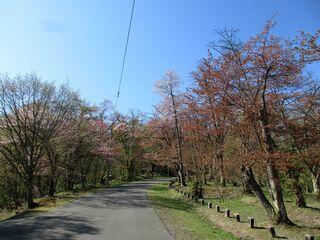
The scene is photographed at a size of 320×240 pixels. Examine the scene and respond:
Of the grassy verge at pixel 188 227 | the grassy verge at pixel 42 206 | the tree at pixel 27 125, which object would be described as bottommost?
the grassy verge at pixel 188 227

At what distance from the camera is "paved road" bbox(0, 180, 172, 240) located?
11.8 m

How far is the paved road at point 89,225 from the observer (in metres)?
11.8

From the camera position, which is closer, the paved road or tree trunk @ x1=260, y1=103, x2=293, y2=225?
the paved road

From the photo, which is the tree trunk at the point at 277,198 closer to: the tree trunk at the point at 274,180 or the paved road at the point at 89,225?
the tree trunk at the point at 274,180

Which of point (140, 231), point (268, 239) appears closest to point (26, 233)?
point (140, 231)

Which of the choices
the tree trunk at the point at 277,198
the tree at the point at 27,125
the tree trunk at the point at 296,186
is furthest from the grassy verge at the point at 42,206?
the tree trunk at the point at 296,186

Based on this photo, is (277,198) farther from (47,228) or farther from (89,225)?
(47,228)

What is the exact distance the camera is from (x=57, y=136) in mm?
26828

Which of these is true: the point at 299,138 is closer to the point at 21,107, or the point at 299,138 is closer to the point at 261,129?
the point at 261,129

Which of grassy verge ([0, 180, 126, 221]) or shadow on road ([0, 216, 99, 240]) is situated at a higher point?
grassy verge ([0, 180, 126, 221])

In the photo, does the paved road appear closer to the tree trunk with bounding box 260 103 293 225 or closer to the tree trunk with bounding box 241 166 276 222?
the tree trunk with bounding box 241 166 276 222

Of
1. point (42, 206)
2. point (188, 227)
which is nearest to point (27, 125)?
point (42, 206)

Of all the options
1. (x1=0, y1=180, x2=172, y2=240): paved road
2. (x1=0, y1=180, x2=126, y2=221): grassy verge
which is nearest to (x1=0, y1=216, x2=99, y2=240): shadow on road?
(x1=0, y1=180, x2=172, y2=240): paved road

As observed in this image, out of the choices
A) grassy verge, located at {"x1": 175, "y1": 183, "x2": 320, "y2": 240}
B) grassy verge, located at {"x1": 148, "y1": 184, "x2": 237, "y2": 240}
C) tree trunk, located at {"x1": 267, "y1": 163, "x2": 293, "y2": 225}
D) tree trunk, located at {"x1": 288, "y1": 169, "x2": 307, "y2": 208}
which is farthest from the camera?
tree trunk, located at {"x1": 288, "y1": 169, "x2": 307, "y2": 208}
